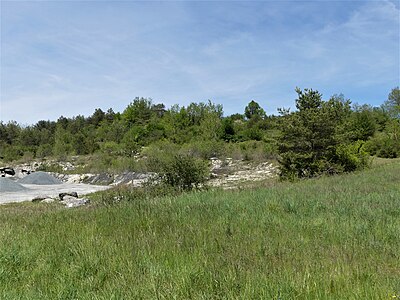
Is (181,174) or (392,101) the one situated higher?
(392,101)

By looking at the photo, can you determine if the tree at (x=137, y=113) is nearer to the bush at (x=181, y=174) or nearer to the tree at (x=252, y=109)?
the tree at (x=252, y=109)

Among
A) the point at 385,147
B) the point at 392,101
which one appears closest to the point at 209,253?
the point at 385,147

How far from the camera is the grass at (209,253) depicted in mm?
3152

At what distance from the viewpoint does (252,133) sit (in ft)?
164

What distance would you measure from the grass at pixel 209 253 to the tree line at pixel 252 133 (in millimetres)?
11433

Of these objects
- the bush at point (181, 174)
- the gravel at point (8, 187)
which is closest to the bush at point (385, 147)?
the bush at point (181, 174)

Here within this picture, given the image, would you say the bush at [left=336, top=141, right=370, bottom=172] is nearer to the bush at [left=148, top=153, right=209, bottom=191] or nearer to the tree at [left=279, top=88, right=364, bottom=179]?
the tree at [left=279, top=88, right=364, bottom=179]

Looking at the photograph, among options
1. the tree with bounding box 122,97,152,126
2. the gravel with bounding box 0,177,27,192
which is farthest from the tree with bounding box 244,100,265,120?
the gravel with bounding box 0,177,27,192

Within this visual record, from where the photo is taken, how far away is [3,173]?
37.8m

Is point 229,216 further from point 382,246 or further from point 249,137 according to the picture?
point 249,137

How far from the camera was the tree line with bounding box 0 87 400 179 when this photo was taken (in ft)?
60.0

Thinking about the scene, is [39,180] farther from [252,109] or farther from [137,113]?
[252,109]

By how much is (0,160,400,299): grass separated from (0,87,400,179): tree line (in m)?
11.4

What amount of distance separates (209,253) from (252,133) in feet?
153
